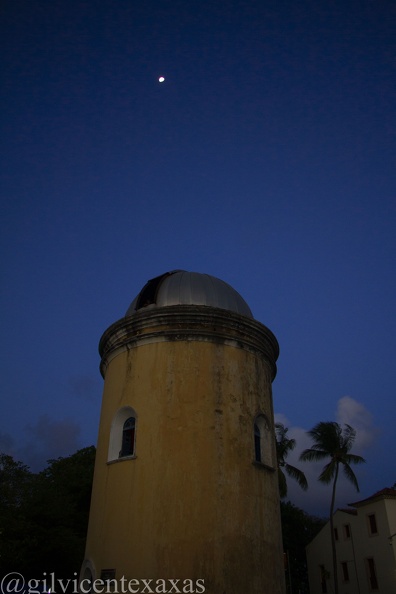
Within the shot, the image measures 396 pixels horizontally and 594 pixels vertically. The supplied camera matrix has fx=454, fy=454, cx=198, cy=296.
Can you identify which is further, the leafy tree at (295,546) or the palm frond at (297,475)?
the leafy tree at (295,546)

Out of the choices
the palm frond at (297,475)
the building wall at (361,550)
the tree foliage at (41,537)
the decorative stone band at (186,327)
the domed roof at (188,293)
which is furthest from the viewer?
the palm frond at (297,475)

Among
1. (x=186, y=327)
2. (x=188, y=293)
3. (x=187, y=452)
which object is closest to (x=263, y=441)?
(x=187, y=452)

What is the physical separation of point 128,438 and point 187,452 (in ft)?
5.93

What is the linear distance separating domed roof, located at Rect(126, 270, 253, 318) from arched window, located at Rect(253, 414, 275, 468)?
286 centimetres

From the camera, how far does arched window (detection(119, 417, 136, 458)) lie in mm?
10844

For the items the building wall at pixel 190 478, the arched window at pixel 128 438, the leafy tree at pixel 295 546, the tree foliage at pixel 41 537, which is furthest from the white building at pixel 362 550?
the arched window at pixel 128 438

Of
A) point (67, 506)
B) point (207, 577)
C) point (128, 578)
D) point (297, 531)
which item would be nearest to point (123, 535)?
point (128, 578)

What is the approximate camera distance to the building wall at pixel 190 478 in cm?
922

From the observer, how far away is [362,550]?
88.6 ft

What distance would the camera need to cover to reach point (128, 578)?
9.15 m

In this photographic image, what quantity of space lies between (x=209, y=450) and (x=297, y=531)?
30.1 meters

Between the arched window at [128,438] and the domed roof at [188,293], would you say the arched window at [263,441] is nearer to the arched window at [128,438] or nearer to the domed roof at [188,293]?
the domed roof at [188,293]

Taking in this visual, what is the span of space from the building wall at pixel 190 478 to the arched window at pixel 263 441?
0.07 meters

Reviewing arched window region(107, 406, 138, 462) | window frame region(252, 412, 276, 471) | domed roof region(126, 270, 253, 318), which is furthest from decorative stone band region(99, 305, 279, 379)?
window frame region(252, 412, 276, 471)
